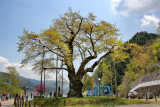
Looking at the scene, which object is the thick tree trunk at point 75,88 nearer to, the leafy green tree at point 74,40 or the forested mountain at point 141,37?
the leafy green tree at point 74,40

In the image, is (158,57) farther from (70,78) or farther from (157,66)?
(70,78)

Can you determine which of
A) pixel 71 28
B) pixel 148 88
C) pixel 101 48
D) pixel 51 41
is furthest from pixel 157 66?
pixel 51 41

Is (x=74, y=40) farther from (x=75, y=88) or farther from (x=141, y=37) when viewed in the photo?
(x=141, y=37)

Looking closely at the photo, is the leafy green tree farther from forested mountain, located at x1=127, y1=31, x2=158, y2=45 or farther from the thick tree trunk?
forested mountain, located at x1=127, y1=31, x2=158, y2=45

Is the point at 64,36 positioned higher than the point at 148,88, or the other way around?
the point at 64,36

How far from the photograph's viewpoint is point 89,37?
30750 mm

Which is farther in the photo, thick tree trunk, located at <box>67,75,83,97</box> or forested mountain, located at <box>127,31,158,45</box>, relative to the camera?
forested mountain, located at <box>127,31,158,45</box>

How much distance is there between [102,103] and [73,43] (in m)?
12.8

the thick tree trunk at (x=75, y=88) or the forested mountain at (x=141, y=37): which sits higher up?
the forested mountain at (x=141, y=37)

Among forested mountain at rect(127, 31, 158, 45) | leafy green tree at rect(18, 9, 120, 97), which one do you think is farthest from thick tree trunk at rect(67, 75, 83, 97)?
forested mountain at rect(127, 31, 158, 45)

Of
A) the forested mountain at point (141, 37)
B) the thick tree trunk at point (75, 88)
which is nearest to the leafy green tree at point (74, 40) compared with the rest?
the thick tree trunk at point (75, 88)

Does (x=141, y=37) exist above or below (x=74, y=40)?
above

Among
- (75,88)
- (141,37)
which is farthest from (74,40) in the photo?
(141,37)

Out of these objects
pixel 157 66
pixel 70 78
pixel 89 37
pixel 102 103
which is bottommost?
pixel 102 103
